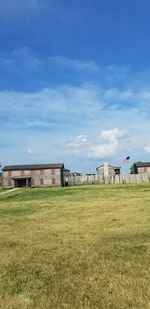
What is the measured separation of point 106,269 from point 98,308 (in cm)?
264

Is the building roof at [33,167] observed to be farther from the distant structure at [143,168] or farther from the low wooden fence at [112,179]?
the distant structure at [143,168]

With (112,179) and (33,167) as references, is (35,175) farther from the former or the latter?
(112,179)

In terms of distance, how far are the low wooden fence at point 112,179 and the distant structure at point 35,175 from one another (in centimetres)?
483

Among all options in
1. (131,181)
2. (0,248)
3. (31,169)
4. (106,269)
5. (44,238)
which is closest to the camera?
(106,269)

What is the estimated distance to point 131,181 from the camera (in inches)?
3366

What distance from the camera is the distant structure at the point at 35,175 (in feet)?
302

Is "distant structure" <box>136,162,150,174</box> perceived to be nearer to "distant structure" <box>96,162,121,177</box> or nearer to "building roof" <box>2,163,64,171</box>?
"distant structure" <box>96,162,121,177</box>

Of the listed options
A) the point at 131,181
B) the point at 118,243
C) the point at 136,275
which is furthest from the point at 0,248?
the point at 131,181

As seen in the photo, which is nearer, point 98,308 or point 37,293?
point 98,308

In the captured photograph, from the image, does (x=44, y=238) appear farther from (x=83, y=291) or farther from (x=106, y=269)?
(x=83, y=291)

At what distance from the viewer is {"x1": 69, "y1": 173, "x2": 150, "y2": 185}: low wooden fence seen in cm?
8488

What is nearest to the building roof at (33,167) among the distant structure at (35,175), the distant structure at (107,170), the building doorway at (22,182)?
the distant structure at (35,175)

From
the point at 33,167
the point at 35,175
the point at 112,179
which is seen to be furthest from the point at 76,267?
the point at 33,167

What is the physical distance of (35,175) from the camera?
9275 centimetres
